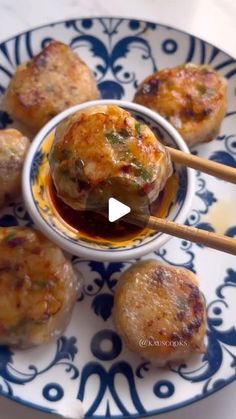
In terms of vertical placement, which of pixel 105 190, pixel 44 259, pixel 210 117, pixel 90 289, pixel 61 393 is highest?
pixel 210 117

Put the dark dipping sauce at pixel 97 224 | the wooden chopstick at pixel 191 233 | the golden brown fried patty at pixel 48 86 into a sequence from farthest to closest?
the golden brown fried patty at pixel 48 86, the dark dipping sauce at pixel 97 224, the wooden chopstick at pixel 191 233

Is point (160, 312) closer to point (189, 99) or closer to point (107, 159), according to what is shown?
point (107, 159)

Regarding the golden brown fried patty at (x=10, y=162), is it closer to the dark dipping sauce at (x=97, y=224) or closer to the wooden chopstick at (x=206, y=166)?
the dark dipping sauce at (x=97, y=224)

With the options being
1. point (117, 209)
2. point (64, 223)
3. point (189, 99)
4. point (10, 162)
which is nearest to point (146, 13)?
point (189, 99)

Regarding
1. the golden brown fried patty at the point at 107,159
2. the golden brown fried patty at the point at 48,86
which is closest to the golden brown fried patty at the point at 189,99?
the golden brown fried patty at the point at 48,86


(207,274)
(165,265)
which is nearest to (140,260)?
(165,265)

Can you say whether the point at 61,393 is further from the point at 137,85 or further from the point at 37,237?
the point at 137,85

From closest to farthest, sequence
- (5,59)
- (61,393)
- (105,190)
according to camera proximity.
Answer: (105,190), (61,393), (5,59)
